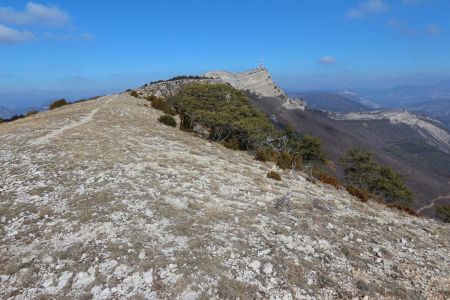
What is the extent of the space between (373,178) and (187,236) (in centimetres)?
4068

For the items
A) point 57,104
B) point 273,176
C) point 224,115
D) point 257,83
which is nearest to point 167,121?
point 224,115

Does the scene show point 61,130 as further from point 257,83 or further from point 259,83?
point 259,83

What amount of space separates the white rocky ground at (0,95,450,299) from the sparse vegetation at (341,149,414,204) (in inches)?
1150

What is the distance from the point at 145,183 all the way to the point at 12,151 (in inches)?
379

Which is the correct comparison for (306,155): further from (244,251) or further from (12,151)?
(244,251)

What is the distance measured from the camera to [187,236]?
11.5m

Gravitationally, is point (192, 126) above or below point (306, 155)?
above

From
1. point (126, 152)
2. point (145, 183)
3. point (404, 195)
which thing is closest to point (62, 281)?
point (145, 183)

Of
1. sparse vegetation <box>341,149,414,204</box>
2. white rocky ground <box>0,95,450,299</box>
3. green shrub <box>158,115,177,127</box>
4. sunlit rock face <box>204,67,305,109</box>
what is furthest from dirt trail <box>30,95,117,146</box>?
sunlit rock face <box>204,67,305,109</box>

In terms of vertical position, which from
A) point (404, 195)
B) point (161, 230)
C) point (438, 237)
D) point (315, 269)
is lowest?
point (404, 195)

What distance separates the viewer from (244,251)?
1095 cm

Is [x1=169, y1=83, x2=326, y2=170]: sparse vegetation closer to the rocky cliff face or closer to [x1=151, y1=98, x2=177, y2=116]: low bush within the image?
[x1=151, y1=98, x2=177, y2=116]: low bush

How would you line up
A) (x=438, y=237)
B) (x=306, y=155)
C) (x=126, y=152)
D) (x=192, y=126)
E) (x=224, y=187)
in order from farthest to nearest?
(x=306, y=155)
(x=192, y=126)
(x=126, y=152)
(x=224, y=187)
(x=438, y=237)

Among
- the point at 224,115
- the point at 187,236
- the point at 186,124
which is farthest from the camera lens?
the point at 186,124
